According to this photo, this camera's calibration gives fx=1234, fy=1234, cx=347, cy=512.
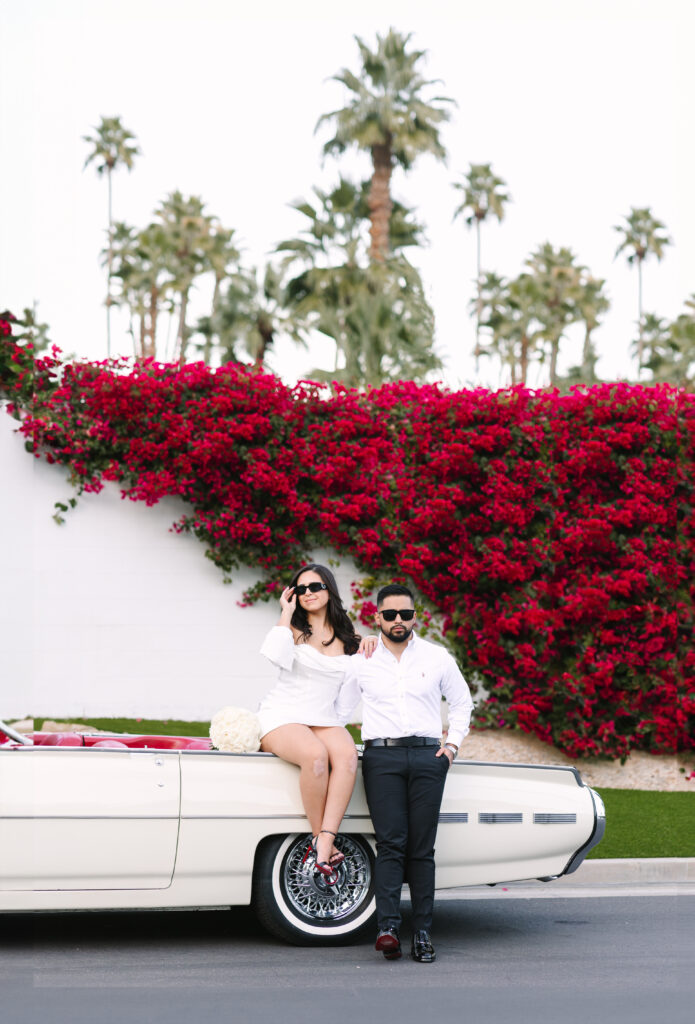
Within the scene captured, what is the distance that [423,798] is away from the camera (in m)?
5.97

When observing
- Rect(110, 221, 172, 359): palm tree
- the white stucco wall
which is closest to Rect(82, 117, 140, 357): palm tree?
Rect(110, 221, 172, 359): palm tree

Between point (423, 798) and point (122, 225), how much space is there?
1583 inches

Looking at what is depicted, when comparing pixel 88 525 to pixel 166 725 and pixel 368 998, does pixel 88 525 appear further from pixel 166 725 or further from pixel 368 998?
Result: pixel 368 998

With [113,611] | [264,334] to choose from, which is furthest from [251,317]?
[113,611]

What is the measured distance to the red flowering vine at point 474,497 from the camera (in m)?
12.7

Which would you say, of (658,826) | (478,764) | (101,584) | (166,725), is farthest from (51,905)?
(101,584)

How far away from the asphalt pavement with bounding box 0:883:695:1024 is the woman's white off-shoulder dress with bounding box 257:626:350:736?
113cm

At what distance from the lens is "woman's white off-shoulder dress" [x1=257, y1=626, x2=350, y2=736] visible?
621cm

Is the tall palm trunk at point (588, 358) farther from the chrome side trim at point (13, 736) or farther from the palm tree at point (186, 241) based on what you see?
the chrome side trim at point (13, 736)

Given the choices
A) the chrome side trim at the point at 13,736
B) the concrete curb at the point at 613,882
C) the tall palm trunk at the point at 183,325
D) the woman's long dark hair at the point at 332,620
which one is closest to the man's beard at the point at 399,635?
the woman's long dark hair at the point at 332,620

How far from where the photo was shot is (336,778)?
6016 mm

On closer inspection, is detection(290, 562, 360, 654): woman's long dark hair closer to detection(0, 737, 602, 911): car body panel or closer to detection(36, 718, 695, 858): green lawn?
detection(0, 737, 602, 911): car body panel

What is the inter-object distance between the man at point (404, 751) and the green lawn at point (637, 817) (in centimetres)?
298

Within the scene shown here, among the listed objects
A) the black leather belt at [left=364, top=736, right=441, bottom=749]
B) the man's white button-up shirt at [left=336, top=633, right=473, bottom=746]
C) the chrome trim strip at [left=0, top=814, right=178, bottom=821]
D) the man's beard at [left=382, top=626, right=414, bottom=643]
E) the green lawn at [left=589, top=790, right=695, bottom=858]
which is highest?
the man's beard at [left=382, top=626, right=414, bottom=643]
